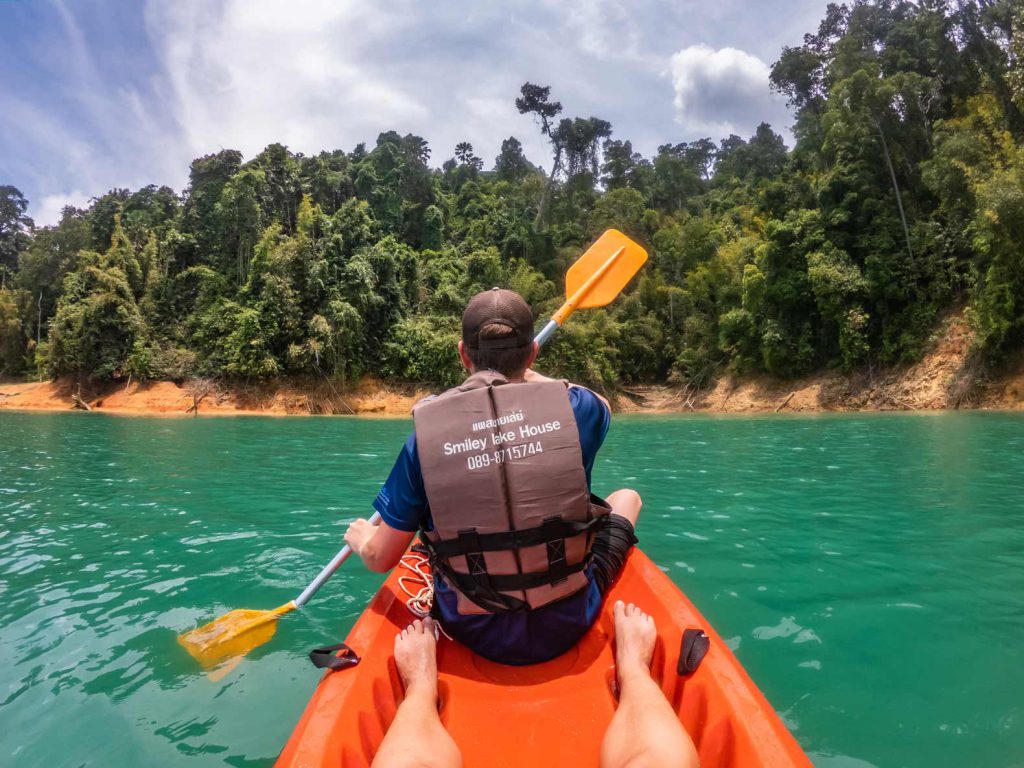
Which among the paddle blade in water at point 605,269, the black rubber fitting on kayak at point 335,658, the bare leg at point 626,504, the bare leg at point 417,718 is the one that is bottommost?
the bare leg at point 417,718

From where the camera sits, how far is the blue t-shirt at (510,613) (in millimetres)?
1868

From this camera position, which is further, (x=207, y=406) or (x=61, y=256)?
(x=61, y=256)

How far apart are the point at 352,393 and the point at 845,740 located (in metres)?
25.0

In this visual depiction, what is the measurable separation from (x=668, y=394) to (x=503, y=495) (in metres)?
28.0

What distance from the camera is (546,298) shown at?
1158 inches

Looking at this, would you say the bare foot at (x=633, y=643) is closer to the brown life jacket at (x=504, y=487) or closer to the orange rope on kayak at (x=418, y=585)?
the brown life jacket at (x=504, y=487)

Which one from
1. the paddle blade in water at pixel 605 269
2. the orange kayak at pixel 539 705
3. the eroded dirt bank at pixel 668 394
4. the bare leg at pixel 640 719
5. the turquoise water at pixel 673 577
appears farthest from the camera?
the eroded dirt bank at pixel 668 394

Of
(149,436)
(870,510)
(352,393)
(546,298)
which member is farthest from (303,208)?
(870,510)

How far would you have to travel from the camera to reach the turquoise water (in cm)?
211

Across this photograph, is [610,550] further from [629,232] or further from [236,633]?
[629,232]

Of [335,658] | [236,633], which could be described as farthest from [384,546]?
[236,633]

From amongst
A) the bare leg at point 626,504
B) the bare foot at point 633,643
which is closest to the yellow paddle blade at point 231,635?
the bare leg at point 626,504

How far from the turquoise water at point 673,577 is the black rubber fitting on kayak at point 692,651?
0.56m

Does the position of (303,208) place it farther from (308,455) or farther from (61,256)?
(308,455)
